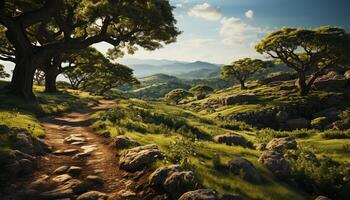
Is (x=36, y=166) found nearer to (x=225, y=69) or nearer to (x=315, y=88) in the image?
(x=315, y=88)

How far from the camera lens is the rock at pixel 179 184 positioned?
9.67m

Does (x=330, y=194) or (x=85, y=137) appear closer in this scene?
(x=330, y=194)

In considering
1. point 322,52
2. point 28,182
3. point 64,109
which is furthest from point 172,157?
point 322,52

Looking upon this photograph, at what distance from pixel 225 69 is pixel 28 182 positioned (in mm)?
105633

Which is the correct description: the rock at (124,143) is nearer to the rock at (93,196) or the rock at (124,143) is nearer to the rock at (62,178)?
the rock at (62,178)

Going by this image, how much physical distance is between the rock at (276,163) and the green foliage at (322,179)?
0.31 metres

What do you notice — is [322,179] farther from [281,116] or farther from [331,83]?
→ [331,83]

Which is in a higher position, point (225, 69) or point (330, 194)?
point (225, 69)

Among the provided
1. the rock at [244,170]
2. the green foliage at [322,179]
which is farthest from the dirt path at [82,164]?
the green foliage at [322,179]

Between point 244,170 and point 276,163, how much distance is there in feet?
7.20

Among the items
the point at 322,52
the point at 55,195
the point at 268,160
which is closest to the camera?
the point at 55,195

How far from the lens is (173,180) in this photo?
998 cm

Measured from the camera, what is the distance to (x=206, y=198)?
8805 millimetres

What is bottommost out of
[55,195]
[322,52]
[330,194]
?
[330,194]
